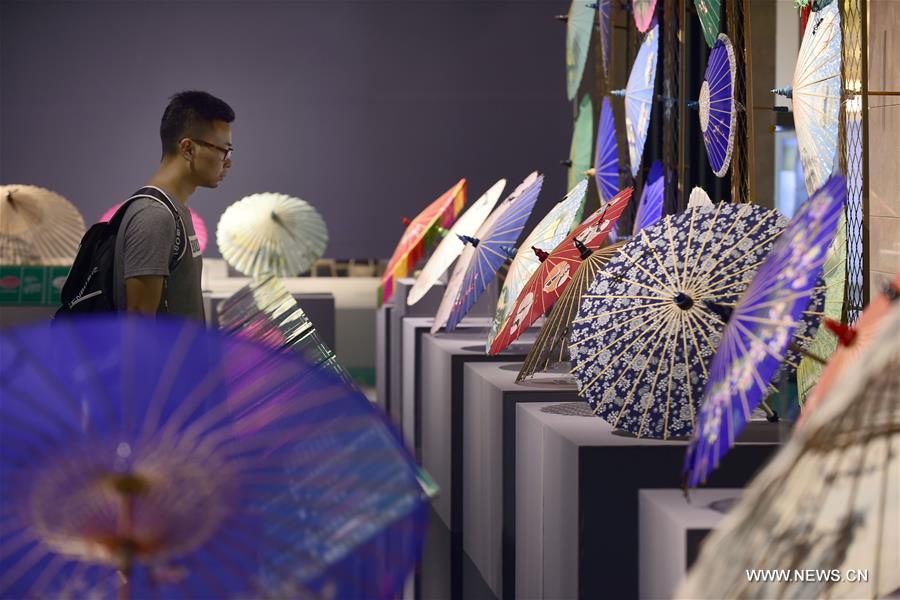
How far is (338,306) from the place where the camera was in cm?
914

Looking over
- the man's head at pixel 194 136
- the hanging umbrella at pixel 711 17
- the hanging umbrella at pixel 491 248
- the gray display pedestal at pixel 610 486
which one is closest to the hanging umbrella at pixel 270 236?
the hanging umbrella at pixel 491 248

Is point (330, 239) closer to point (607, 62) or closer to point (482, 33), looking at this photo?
point (482, 33)

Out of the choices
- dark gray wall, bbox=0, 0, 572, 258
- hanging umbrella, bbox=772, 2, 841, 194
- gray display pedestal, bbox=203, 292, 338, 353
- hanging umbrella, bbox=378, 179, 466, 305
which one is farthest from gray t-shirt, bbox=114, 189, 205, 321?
dark gray wall, bbox=0, 0, 572, 258

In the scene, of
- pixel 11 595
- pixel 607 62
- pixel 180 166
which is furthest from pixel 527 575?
pixel 607 62

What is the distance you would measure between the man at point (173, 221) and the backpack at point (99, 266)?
0.02m

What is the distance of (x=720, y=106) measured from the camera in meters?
3.81

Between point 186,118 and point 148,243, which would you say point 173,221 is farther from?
point 186,118

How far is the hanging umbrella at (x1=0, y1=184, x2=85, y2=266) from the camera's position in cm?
755

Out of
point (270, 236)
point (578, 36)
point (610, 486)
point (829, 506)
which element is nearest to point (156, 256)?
point (610, 486)

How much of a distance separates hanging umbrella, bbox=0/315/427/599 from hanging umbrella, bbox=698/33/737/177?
262cm

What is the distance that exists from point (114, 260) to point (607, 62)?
13.1 ft

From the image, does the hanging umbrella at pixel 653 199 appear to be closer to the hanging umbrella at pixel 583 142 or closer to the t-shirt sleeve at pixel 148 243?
the hanging umbrella at pixel 583 142

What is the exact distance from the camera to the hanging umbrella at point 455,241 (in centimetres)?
475

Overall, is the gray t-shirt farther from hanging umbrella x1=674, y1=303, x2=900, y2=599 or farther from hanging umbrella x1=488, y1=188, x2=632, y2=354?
hanging umbrella x1=674, y1=303, x2=900, y2=599
